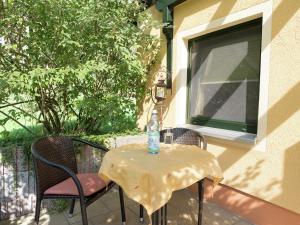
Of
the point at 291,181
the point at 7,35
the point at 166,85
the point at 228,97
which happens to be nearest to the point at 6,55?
the point at 7,35

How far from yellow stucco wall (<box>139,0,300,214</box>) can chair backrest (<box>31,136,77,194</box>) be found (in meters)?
1.94

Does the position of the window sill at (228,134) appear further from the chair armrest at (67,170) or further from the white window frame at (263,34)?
the chair armrest at (67,170)

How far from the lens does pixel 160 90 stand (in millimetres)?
3926

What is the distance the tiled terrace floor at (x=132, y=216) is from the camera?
2.83 m

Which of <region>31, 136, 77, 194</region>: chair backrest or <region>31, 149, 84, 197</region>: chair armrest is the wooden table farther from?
<region>31, 136, 77, 194</region>: chair backrest

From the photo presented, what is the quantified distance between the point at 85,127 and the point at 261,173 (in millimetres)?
2766

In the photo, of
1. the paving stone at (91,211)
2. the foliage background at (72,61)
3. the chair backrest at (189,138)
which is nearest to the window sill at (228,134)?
the chair backrest at (189,138)

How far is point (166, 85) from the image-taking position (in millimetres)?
3984

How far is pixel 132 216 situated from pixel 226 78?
209 centimetres

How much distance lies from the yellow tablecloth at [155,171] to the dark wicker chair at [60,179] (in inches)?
13.0

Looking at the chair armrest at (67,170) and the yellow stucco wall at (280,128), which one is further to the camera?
the yellow stucco wall at (280,128)

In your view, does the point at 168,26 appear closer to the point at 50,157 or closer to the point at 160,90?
the point at 160,90

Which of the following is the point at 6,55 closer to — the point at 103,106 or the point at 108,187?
the point at 103,106

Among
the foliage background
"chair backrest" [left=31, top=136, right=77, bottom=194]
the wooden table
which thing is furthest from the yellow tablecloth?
the foliage background
